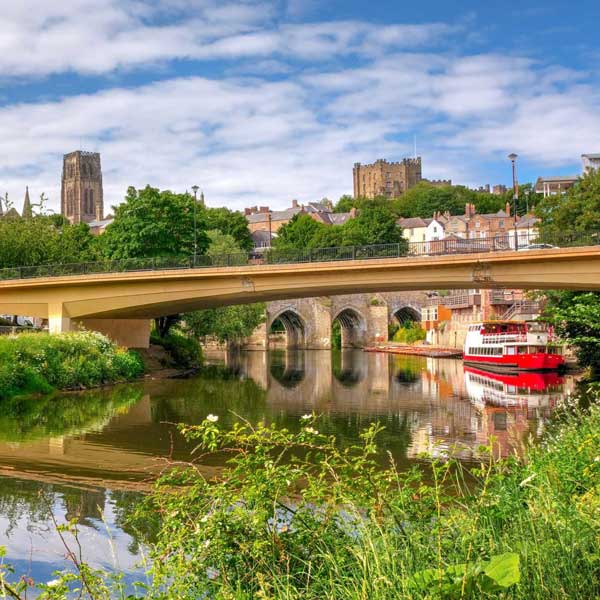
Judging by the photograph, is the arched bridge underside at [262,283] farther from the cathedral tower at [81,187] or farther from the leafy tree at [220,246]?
the cathedral tower at [81,187]

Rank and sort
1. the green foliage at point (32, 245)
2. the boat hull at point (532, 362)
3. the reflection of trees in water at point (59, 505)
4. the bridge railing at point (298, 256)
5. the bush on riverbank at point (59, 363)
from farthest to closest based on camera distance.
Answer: the green foliage at point (32, 245) < the boat hull at point (532, 362) < the bush on riverbank at point (59, 363) < the bridge railing at point (298, 256) < the reflection of trees in water at point (59, 505)

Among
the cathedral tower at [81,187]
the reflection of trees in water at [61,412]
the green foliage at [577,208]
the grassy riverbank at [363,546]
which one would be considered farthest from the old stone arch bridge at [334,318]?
the cathedral tower at [81,187]

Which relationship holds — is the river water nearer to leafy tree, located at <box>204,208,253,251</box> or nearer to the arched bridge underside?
the arched bridge underside

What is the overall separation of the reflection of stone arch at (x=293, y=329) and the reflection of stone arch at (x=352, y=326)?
11.1 feet

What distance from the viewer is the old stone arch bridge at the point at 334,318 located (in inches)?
3142

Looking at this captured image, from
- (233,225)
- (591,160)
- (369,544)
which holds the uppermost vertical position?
(591,160)

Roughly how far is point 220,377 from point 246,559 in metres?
35.3

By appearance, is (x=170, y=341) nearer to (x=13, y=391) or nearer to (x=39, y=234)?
(x=39, y=234)

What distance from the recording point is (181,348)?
1833 inches

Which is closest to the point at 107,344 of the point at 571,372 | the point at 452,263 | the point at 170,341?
the point at 170,341

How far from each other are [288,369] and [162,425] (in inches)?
1130

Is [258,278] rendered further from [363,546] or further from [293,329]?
[293,329]

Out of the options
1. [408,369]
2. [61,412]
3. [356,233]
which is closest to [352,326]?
[356,233]

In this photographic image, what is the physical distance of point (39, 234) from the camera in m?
53.1
